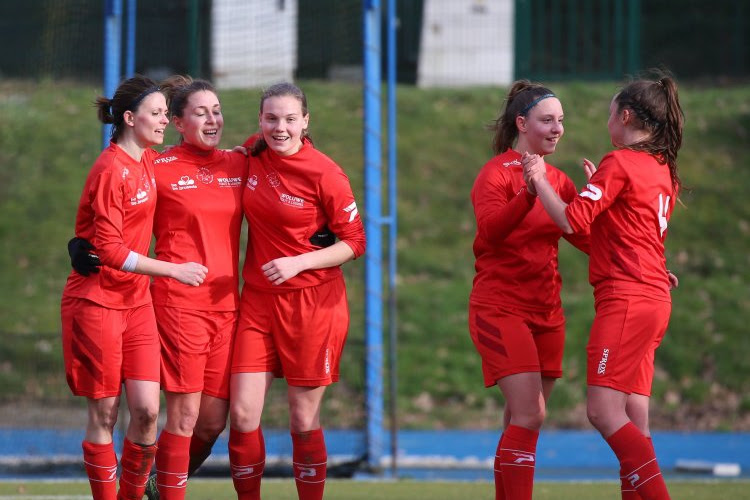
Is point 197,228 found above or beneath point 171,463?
above

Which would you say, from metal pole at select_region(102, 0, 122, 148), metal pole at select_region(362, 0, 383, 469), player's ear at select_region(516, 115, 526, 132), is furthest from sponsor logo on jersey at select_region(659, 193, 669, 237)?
metal pole at select_region(102, 0, 122, 148)

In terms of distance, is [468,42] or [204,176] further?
[468,42]

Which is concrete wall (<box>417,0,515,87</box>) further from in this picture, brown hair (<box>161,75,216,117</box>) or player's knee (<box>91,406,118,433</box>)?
player's knee (<box>91,406,118,433</box>)

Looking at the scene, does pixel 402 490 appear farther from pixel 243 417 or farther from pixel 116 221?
pixel 116 221

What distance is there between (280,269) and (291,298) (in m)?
0.25

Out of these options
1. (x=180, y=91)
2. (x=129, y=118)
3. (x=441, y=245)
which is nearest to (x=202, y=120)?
(x=180, y=91)

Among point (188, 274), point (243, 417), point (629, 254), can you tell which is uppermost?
point (629, 254)

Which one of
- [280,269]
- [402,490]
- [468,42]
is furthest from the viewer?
[468,42]

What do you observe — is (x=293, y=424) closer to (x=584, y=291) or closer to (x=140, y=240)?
(x=140, y=240)

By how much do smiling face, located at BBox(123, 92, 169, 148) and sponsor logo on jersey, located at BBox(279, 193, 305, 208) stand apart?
64 centimetres

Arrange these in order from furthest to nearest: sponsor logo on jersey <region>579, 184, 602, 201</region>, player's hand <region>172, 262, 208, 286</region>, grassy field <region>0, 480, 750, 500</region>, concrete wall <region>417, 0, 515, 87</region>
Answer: concrete wall <region>417, 0, 515, 87</region>, grassy field <region>0, 480, 750, 500</region>, player's hand <region>172, 262, 208, 286</region>, sponsor logo on jersey <region>579, 184, 602, 201</region>

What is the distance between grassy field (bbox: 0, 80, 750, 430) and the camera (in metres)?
10.8

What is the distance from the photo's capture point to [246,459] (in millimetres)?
5027

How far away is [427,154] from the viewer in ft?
47.0
